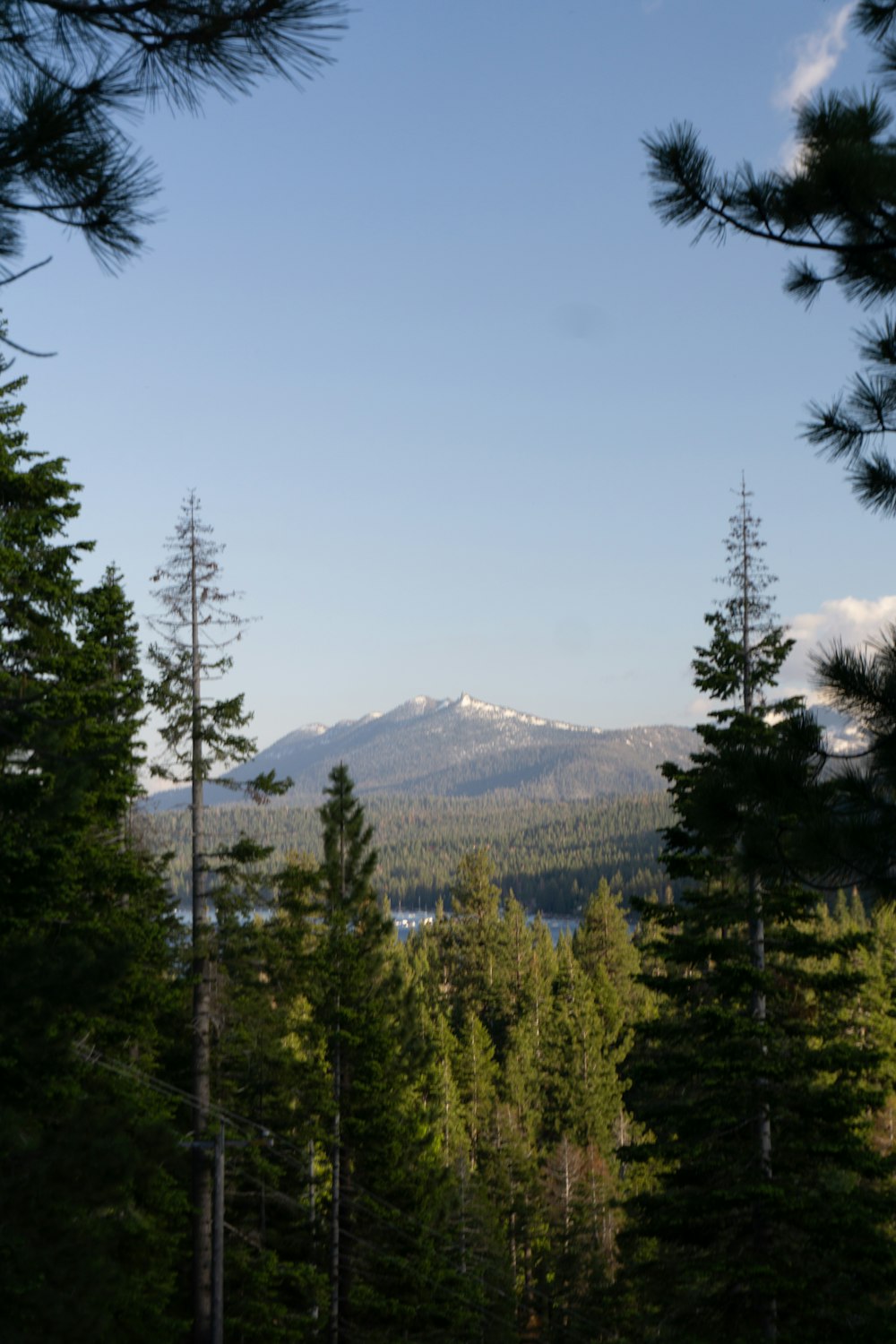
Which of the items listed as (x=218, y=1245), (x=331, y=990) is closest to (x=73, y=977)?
(x=218, y=1245)

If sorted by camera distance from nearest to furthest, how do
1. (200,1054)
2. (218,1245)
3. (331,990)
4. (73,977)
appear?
(73,977) → (218,1245) → (200,1054) → (331,990)

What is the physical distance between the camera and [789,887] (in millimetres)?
14891

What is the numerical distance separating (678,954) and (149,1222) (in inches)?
313

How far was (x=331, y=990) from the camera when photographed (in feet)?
78.7

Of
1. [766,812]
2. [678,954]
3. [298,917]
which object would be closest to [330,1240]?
[298,917]

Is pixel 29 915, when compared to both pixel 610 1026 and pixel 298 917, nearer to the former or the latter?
pixel 298 917

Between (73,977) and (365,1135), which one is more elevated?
(73,977)

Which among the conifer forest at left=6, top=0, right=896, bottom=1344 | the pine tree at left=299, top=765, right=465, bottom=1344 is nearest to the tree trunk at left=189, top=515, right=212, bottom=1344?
the conifer forest at left=6, top=0, right=896, bottom=1344

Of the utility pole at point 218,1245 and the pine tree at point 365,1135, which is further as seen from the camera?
the pine tree at point 365,1135

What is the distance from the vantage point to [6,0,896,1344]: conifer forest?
650cm

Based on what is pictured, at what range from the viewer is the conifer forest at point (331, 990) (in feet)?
21.3

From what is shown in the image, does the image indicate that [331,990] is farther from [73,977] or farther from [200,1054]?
[73,977]

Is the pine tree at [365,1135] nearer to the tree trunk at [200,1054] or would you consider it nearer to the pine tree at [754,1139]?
the tree trunk at [200,1054]

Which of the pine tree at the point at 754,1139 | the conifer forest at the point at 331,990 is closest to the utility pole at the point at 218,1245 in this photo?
the conifer forest at the point at 331,990
